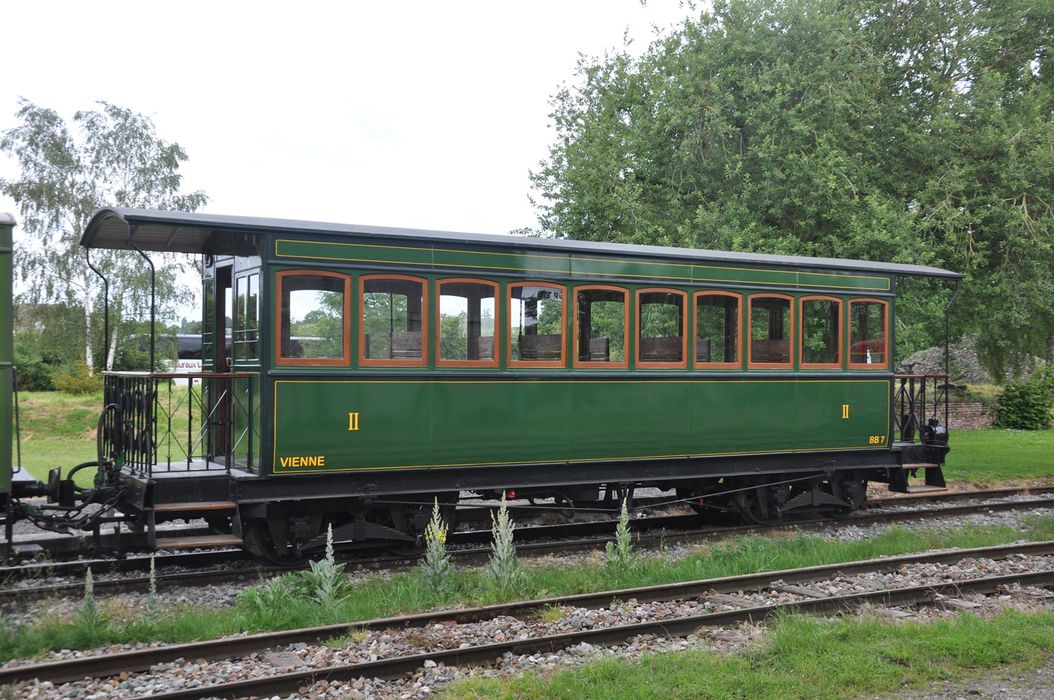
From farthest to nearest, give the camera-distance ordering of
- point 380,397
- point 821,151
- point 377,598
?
point 821,151, point 380,397, point 377,598

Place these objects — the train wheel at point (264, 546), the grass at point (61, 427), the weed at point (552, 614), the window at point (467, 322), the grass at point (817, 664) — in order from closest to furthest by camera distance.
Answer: the grass at point (817, 664) < the weed at point (552, 614) < the train wheel at point (264, 546) < the window at point (467, 322) < the grass at point (61, 427)

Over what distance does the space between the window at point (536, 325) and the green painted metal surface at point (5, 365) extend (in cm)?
472

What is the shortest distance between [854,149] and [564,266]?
14.1m

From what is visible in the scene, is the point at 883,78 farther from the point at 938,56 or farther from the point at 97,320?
the point at 97,320

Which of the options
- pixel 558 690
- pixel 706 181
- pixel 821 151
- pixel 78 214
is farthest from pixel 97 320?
pixel 558 690

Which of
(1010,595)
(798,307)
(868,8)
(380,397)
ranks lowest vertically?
(1010,595)

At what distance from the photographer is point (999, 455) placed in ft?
64.0

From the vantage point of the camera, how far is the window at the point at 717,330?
1144 cm

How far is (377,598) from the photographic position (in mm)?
8008

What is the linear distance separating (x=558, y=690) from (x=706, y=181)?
17550 millimetres

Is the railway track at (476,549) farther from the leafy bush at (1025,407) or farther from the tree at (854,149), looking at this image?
the leafy bush at (1025,407)

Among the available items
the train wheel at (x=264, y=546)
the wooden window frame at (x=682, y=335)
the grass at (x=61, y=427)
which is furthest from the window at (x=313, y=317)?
the grass at (x=61, y=427)

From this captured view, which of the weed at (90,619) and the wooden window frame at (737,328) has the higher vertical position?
the wooden window frame at (737,328)

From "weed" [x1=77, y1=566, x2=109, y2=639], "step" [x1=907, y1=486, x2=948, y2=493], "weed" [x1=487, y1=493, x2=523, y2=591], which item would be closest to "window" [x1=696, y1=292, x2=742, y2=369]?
"step" [x1=907, y1=486, x2=948, y2=493]
